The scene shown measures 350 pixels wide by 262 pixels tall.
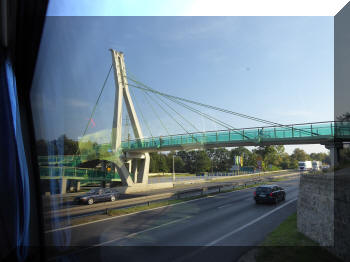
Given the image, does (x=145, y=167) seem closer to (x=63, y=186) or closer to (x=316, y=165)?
(x=316, y=165)

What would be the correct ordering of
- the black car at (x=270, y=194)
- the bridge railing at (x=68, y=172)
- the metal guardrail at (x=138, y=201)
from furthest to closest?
the black car at (x=270, y=194), the metal guardrail at (x=138, y=201), the bridge railing at (x=68, y=172)

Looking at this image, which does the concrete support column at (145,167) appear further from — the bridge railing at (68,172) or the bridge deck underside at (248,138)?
the bridge railing at (68,172)

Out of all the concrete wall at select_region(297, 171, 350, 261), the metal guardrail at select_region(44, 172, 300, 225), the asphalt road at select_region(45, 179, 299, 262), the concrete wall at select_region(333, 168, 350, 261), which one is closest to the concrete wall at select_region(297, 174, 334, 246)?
the concrete wall at select_region(297, 171, 350, 261)

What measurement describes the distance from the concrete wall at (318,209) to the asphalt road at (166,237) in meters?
0.94

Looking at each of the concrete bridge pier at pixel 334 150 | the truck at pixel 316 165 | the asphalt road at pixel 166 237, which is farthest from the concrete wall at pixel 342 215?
the asphalt road at pixel 166 237

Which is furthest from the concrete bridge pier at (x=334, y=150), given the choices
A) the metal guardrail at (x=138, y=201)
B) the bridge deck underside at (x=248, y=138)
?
the metal guardrail at (x=138, y=201)

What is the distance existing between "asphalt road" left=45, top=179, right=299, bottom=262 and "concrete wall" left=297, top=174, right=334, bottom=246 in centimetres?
94

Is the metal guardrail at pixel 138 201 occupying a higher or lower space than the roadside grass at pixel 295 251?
lower

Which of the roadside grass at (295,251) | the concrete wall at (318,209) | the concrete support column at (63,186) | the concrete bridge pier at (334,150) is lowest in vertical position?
the roadside grass at (295,251)

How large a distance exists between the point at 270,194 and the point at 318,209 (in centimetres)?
693

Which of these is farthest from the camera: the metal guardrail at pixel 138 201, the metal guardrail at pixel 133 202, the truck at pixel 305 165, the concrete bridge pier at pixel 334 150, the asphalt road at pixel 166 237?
the metal guardrail at pixel 138 201

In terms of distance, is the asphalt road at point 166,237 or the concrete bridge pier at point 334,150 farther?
the concrete bridge pier at point 334,150

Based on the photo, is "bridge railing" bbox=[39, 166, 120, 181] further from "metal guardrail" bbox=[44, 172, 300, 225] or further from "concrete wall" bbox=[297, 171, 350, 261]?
"concrete wall" bbox=[297, 171, 350, 261]

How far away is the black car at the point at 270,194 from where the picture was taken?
10.4m
